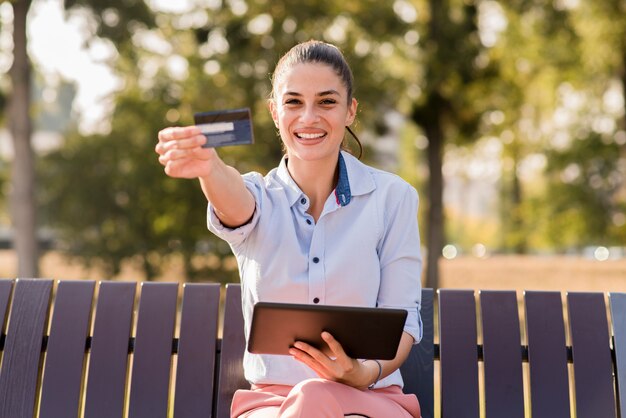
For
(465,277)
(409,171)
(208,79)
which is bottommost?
(465,277)

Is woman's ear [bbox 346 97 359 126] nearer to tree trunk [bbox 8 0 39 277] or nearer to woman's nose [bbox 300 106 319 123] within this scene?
woman's nose [bbox 300 106 319 123]

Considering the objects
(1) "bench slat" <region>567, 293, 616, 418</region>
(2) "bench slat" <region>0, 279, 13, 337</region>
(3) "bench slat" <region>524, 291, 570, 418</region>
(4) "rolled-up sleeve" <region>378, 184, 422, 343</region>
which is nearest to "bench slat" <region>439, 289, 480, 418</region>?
(3) "bench slat" <region>524, 291, 570, 418</region>

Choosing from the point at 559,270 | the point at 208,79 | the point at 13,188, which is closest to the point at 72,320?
the point at 13,188

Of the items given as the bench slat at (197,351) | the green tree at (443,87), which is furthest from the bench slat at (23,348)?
the green tree at (443,87)

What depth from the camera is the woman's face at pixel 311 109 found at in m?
3.15

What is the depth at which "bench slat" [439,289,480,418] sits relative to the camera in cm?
380

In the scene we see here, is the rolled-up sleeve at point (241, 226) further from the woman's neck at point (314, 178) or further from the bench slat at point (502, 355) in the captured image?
the bench slat at point (502, 355)

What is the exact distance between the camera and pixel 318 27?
19.3 m

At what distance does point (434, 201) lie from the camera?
2069 cm

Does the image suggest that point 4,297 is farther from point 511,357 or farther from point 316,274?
point 511,357

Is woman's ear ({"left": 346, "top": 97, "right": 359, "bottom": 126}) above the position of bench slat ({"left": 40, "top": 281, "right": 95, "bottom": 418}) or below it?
above

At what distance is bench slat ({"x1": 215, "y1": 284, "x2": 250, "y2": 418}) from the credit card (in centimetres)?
135

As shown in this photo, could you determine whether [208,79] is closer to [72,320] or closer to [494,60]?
[494,60]

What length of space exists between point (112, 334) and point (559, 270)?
Result: 873 inches
